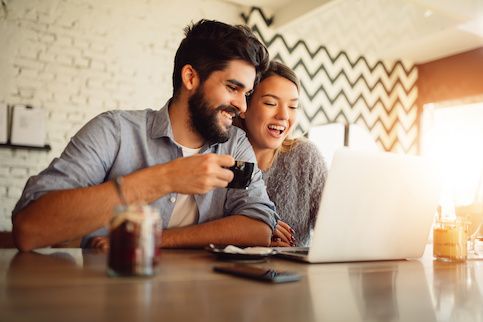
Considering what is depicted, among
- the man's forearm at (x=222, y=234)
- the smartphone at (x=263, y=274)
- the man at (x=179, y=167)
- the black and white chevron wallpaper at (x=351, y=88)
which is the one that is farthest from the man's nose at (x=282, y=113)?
the black and white chevron wallpaper at (x=351, y=88)

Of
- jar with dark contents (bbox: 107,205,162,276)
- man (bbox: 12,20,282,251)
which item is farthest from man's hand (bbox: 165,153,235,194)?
jar with dark contents (bbox: 107,205,162,276)

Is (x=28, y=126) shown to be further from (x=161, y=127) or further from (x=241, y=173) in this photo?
(x=241, y=173)

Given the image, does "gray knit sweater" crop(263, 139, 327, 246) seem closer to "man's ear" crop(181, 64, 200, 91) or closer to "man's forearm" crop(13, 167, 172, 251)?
"man's ear" crop(181, 64, 200, 91)

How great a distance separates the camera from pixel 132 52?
4.21 m

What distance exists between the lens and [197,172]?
1.29 metres

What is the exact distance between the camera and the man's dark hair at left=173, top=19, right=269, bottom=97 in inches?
71.9

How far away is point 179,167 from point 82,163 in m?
0.36

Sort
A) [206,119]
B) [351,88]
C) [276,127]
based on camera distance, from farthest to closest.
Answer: [351,88], [276,127], [206,119]

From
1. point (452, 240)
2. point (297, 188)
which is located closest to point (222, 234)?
point (452, 240)

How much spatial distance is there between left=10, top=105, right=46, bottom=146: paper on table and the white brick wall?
65 millimetres

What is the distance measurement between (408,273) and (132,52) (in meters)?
3.57

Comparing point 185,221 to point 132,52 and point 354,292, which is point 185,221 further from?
point 132,52

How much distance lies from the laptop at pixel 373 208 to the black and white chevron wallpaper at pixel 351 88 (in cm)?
363

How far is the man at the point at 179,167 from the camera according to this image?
49.6 inches
